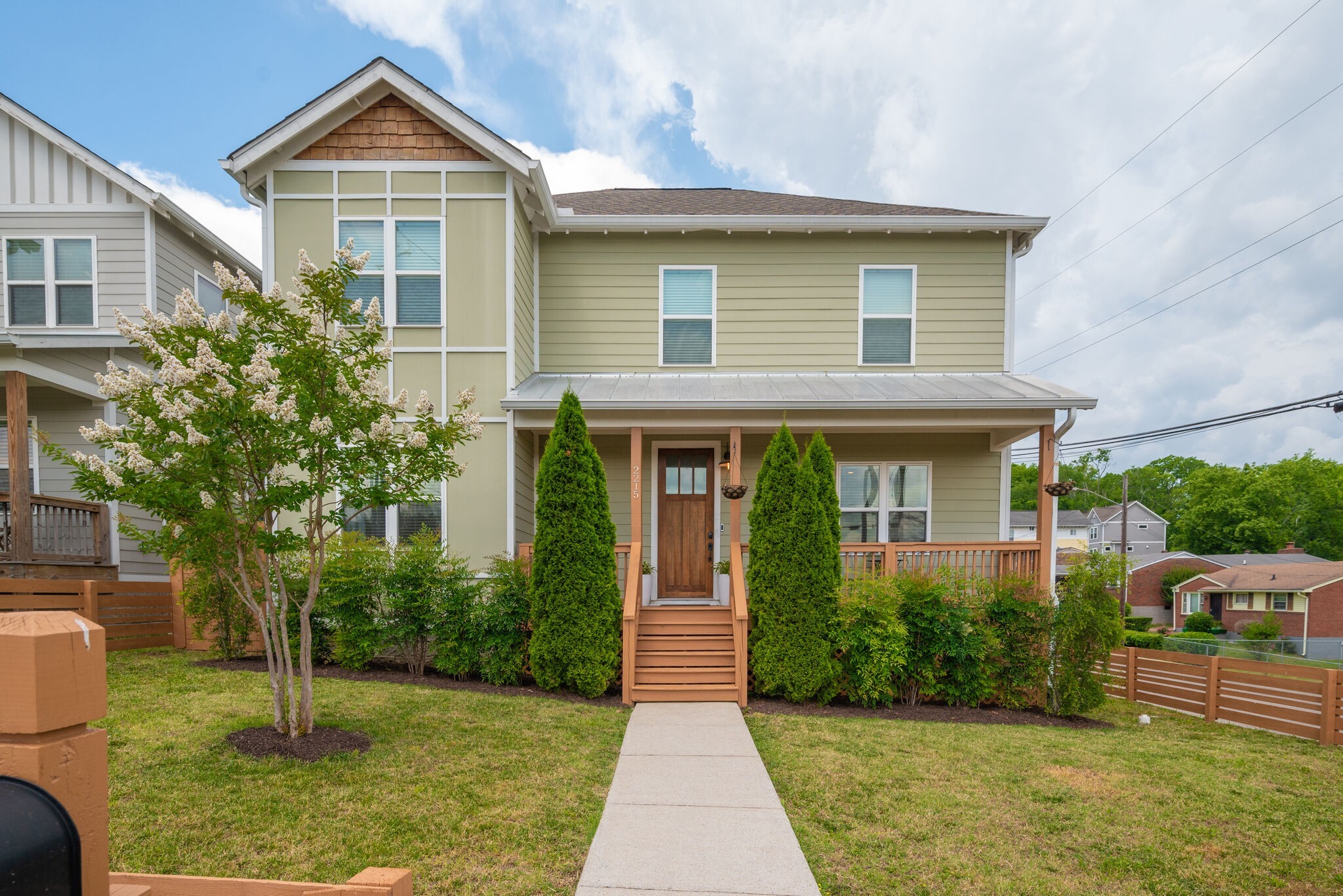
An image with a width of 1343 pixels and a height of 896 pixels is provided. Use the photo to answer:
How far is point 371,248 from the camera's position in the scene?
971cm

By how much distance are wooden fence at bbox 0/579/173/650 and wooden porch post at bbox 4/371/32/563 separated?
0.54 meters

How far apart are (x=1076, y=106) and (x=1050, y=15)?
508cm

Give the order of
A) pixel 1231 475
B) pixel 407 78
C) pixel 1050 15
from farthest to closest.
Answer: pixel 1231 475 < pixel 1050 15 < pixel 407 78

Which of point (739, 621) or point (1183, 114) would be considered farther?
point (1183, 114)

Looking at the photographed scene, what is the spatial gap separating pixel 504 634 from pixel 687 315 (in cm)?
565

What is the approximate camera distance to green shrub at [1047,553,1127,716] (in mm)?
7855

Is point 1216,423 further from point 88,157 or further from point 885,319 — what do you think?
point 88,157

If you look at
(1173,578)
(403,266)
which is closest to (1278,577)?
(1173,578)

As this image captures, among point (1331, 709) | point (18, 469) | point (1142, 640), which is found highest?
point (18, 469)

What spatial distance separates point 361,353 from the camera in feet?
17.9

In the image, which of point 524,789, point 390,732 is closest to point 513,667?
point 390,732

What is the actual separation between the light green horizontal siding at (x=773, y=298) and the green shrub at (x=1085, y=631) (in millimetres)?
4103

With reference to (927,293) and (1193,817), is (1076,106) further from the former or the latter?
(1193,817)

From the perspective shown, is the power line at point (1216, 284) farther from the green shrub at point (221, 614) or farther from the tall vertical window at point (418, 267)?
the green shrub at point (221, 614)
